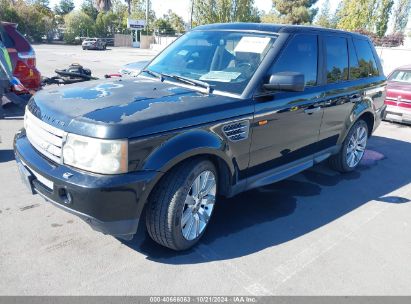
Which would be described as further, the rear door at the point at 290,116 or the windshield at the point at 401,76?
the windshield at the point at 401,76

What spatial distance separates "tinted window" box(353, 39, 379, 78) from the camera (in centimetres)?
517

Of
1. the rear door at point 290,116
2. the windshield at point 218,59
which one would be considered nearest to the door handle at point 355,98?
the rear door at point 290,116

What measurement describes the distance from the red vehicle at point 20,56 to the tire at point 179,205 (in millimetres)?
6314

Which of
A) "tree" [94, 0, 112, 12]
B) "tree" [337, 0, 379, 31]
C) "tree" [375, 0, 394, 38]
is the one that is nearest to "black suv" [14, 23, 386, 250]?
"tree" [337, 0, 379, 31]

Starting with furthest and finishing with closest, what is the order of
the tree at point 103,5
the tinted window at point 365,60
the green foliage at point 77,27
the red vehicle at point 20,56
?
the tree at point 103,5 < the green foliage at point 77,27 < the red vehicle at point 20,56 < the tinted window at point 365,60

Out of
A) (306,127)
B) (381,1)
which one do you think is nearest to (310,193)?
(306,127)

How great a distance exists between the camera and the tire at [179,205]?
2867 mm

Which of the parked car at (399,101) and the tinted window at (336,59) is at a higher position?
the tinted window at (336,59)

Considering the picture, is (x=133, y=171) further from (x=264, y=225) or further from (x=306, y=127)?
(x=306, y=127)

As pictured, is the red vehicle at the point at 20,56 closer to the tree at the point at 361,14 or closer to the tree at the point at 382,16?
the tree at the point at 361,14

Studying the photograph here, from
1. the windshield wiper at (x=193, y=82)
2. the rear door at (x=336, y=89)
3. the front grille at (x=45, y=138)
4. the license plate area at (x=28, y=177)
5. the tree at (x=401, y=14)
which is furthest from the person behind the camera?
the tree at (x=401, y=14)

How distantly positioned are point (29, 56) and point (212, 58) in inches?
235

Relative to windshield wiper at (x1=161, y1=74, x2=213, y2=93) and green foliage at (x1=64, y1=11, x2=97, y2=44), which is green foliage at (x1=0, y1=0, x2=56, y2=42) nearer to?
green foliage at (x1=64, y1=11, x2=97, y2=44)

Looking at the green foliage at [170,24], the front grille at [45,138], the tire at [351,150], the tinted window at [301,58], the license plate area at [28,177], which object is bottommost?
the tire at [351,150]
